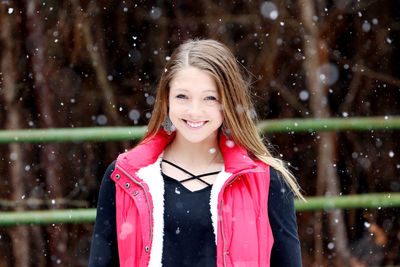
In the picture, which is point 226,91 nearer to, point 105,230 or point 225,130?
point 225,130

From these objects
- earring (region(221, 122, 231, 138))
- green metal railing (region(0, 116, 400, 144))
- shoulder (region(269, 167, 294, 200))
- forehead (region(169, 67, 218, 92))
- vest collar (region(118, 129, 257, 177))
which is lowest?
shoulder (region(269, 167, 294, 200))

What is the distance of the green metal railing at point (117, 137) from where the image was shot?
2068 mm

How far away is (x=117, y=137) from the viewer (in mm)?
2080

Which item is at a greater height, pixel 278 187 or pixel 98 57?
pixel 98 57

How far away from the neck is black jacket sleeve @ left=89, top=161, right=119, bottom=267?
225mm

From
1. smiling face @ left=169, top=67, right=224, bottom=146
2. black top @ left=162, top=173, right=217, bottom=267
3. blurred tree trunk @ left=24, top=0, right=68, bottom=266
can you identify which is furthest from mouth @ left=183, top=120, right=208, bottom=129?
blurred tree trunk @ left=24, top=0, right=68, bottom=266

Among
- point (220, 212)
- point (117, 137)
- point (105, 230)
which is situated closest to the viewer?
point (220, 212)

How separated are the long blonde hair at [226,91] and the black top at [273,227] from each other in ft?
0.17

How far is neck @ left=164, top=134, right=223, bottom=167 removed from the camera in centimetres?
155

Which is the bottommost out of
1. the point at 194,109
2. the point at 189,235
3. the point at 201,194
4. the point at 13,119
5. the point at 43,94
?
the point at 189,235

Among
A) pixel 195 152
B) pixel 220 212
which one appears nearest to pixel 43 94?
pixel 195 152

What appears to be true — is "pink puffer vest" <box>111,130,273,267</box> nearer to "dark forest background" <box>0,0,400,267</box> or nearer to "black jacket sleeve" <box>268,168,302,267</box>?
"black jacket sleeve" <box>268,168,302,267</box>

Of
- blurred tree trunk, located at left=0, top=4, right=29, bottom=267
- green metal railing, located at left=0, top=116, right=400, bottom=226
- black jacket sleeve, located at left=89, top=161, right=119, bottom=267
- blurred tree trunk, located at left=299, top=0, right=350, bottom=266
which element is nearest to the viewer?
black jacket sleeve, located at left=89, top=161, right=119, bottom=267

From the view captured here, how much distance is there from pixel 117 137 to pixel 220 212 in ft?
2.70
